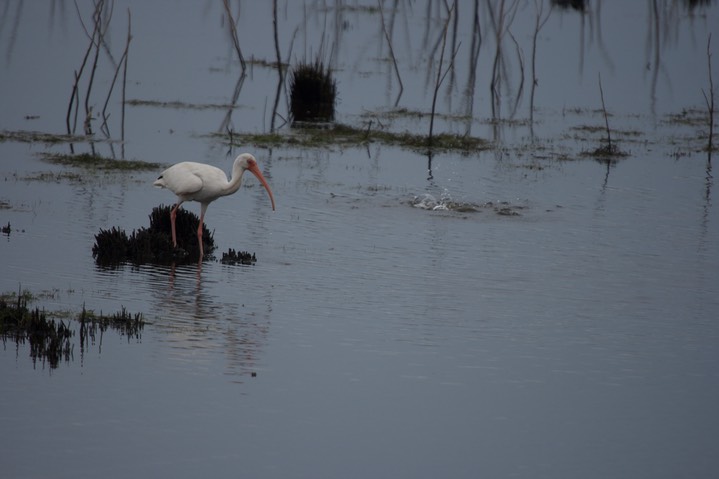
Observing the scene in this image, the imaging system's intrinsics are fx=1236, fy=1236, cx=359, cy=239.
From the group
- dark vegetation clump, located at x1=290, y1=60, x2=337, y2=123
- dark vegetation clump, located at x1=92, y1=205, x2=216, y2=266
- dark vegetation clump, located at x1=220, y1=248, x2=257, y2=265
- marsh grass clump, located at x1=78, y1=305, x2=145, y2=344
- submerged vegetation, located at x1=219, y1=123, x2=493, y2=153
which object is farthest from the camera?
dark vegetation clump, located at x1=290, y1=60, x2=337, y2=123

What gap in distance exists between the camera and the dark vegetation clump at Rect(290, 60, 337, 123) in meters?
25.6

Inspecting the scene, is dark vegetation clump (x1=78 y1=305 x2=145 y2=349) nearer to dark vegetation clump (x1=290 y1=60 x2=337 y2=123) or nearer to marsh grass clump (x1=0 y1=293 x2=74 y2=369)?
marsh grass clump (x1=0 y1=293 x2=74 y2=369)

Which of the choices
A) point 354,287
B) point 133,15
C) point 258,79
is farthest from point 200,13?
point 354,287

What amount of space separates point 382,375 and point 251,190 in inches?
349

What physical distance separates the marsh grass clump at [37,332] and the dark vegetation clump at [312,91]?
15983 mm

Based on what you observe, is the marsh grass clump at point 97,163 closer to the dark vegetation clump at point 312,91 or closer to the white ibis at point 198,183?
the white ibis at point 198,183

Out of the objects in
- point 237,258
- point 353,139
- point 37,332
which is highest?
point 353,139

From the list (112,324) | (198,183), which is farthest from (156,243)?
(112,324)

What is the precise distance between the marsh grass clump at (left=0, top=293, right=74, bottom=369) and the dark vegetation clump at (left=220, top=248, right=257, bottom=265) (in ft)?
11.1

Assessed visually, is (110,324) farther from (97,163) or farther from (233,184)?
(97,163)

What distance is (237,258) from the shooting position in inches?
525

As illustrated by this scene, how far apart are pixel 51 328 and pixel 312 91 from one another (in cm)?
1660

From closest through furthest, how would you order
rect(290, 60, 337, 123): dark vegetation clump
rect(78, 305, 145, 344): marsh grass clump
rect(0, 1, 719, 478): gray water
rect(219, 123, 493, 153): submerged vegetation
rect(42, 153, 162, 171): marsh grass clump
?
rect(0, 1, 719, 478): gray water, rect(78, 305, 145, 344): marsh grass clump, rect(42, 153, 162, 171): marsh grass clump, rect(219, 123, 493, 153): submerged vegetation, rect(290, 60, 337, 123): dark vegetation clump

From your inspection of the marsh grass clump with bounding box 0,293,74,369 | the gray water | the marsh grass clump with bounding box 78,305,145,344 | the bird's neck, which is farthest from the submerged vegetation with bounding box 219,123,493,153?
the marsh grass clump with bounding box 0,293,74,369
